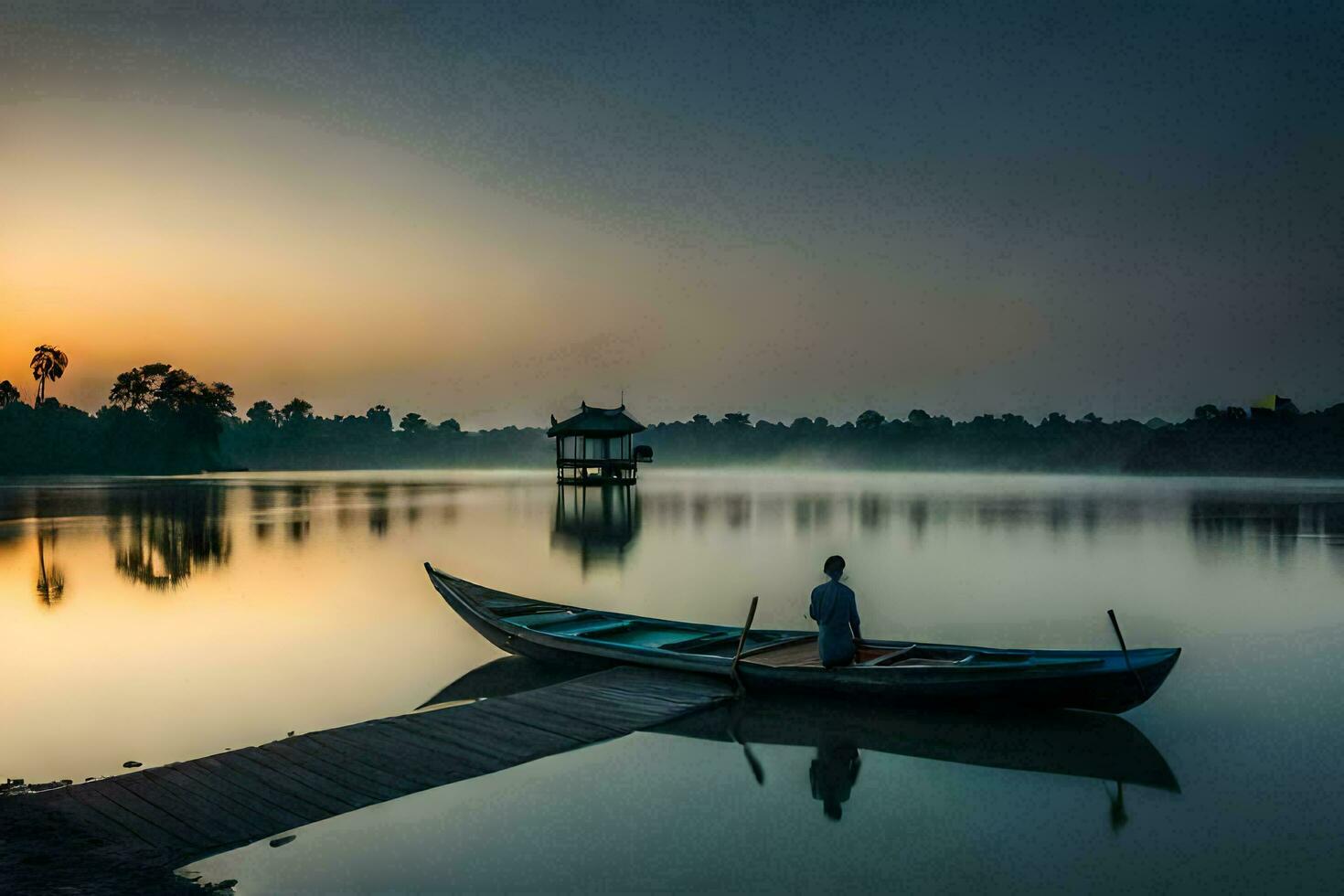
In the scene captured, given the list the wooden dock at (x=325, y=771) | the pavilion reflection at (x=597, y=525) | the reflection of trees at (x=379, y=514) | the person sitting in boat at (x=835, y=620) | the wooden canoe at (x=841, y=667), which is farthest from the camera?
the reflection of trees at (x=379, y=514)

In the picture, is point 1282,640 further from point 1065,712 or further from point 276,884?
point 276,884

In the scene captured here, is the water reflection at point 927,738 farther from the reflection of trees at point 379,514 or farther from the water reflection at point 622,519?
the reflection of trees at point 379,514

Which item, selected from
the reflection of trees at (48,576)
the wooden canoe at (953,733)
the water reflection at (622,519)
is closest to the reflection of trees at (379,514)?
the water reflection at (622,519)

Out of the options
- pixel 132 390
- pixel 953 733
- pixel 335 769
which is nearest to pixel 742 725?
pixel 953 733

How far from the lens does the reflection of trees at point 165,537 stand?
62.5 ft

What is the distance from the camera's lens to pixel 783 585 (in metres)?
18.4

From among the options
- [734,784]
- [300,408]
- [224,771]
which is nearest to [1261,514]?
[734,784]

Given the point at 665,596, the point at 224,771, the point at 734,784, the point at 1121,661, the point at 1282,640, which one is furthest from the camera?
the point at 665,596

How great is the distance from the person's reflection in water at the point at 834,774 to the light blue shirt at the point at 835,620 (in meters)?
0.83

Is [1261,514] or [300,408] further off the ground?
[300,408]

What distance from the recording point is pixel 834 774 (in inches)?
274

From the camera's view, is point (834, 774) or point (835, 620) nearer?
point (834, 774)

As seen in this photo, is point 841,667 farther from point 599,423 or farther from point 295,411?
point 295,411

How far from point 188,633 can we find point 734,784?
373 inches
